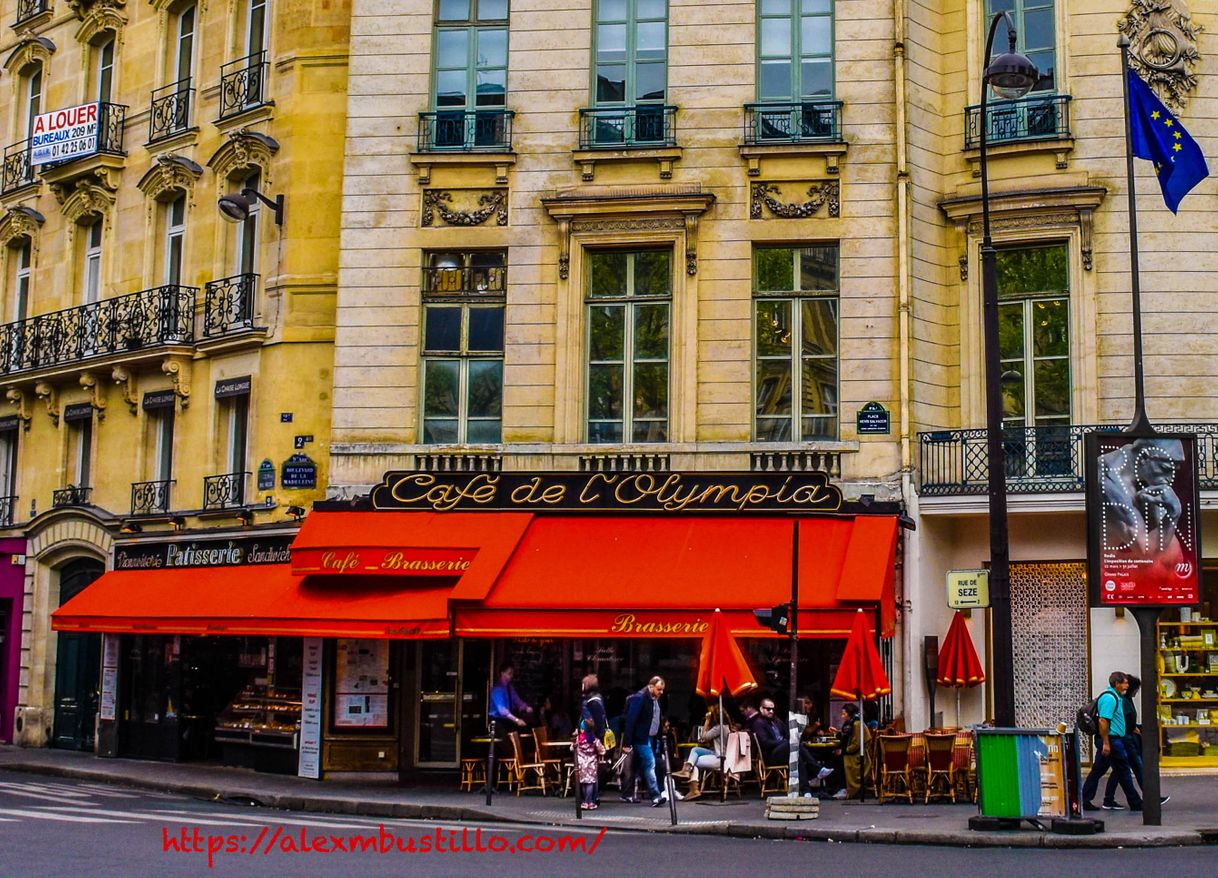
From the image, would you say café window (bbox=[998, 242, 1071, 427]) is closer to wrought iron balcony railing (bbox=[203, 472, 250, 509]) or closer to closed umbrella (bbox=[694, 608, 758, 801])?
closed umbrella (bbox=[694, 608, 758, 801])

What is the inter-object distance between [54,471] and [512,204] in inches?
438

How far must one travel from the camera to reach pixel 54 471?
29.8m

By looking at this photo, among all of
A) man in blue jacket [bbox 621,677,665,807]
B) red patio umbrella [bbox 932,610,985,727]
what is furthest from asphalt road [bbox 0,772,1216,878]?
red patio umbrella [bbox 932,610,985,727]

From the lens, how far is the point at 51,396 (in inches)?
1176

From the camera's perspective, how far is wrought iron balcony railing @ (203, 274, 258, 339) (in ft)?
84.8

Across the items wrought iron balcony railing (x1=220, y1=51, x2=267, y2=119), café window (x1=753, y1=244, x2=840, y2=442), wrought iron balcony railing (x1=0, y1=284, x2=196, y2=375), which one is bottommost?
café window (x1=753, y1=244, x2=840, y2=442)

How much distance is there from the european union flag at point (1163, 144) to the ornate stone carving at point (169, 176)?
15.1 metres

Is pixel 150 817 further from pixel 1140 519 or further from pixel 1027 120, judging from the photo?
pixel 1027 120

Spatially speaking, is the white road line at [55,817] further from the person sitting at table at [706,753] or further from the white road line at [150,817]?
the person sitting at table at [706,753]

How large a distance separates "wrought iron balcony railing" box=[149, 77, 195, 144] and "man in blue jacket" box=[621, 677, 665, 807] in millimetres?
13287

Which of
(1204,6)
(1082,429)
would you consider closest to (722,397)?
(1082,429)

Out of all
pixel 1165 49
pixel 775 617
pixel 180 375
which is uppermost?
pixel 1165 49

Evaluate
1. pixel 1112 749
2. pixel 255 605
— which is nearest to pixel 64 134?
pixel 255 605

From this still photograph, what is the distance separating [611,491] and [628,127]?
5.12 metres
